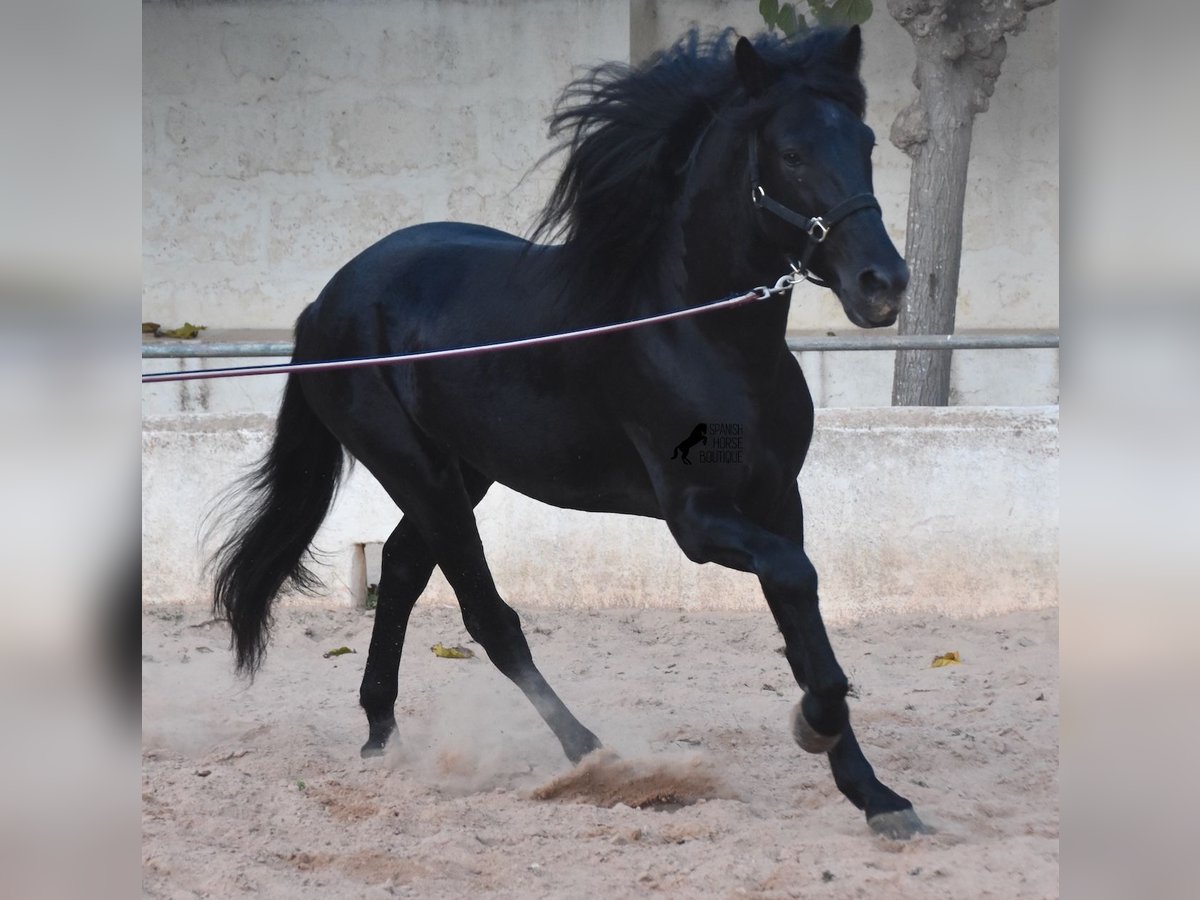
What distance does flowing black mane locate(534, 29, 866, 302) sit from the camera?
10.8ft

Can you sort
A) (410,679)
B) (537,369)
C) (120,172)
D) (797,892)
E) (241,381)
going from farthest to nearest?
(241,381)
(410,679)
(537,369)
(797,892)
(120,172)

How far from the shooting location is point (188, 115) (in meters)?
4.55

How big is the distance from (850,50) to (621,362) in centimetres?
92

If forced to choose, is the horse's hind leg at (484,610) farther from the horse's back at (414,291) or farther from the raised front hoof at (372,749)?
the horse's back at (414,291)

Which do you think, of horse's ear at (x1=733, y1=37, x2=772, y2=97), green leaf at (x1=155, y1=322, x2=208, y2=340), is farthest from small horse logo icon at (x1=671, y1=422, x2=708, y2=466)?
green leaf at (x1=155, y1=322, x2=208, y2=340)

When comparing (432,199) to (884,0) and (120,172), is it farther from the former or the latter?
(120,172)

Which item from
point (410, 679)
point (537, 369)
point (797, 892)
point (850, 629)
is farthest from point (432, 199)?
point (797, 892)

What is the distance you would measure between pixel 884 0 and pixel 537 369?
7.54ft

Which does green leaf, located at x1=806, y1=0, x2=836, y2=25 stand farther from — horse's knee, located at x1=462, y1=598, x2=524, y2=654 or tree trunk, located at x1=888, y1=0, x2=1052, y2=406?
horse's knee, located at x1=462, y1=598, x2=524, y2=654

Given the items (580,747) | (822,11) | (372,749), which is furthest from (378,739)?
(822,11)

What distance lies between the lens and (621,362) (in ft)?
11.1

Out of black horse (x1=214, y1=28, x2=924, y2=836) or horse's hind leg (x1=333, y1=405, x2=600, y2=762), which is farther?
horse's hind leg (x1=333, y1=405, x2=600, y2=762)

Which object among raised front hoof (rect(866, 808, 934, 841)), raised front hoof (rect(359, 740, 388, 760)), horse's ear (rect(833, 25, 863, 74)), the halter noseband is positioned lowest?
raised front hoof (rect(359, 740, 388, 760))

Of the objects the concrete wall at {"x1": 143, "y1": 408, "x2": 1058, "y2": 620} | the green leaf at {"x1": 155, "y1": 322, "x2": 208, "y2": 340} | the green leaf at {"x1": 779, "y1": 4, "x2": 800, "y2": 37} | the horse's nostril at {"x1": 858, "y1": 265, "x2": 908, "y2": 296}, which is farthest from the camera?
the concrete wall at {"x1": 143, "y1": 408, "x2": 1058, "y2": 620}
